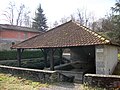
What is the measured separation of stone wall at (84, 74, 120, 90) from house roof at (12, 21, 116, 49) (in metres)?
2.98

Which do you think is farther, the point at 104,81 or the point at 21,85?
the point at 21,85

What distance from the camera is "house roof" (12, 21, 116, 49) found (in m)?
13.1

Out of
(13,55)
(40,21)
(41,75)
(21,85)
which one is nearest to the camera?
(21,85)

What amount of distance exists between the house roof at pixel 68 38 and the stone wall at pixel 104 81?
2981 mm

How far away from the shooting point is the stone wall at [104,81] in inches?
364

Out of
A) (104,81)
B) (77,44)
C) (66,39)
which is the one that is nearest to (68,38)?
(66,39)

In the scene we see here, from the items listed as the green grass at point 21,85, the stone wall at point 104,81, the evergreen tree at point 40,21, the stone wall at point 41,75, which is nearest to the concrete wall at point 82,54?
the stone wall at point 41,75

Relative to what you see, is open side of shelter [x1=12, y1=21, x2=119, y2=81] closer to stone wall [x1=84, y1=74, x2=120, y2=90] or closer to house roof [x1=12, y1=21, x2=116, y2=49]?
house roof [x1=12, y1=21, x2=116, y2=49]

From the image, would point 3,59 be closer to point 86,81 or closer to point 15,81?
point 15,81

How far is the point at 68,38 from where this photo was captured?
14836 mm

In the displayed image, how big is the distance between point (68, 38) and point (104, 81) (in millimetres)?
5977

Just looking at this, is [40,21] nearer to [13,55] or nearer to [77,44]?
[13,55]

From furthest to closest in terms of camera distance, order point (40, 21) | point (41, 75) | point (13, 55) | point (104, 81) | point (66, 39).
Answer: point (40, 21)
point (13, 55)
point (66, 39)
point (41, 75)
point (104, 81)

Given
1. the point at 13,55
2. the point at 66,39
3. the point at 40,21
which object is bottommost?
the point at 13,55
